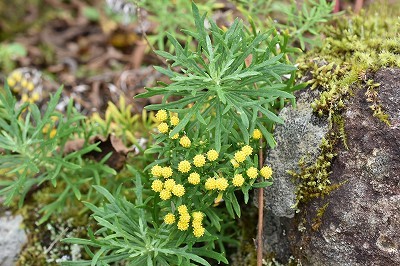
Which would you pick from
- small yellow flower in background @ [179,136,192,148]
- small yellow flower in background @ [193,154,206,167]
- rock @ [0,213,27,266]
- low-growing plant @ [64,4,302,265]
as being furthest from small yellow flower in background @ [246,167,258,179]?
rock @ [0,213,27,266]

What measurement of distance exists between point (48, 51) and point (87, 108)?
159cm

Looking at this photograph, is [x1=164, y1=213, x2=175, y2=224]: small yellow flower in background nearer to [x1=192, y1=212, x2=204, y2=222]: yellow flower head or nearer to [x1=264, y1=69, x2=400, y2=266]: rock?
[x1=192, y1=212, x2=204, y2=222]: yellow flower head

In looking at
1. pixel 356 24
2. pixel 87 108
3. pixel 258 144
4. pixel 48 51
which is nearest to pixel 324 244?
pixel 258 144

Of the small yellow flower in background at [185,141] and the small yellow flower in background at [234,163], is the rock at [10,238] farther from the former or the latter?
the small yellow flower in background at [234,163]

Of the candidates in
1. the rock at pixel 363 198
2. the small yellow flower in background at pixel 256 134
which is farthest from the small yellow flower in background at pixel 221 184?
the rock at pixel 363 198

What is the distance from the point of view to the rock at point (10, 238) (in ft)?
10.7

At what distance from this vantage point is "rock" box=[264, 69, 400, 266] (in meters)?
2.39

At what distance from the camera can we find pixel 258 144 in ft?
8.71

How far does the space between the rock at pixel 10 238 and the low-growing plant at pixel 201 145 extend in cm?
91

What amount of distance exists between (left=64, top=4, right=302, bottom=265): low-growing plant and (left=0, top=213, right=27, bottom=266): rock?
91cm

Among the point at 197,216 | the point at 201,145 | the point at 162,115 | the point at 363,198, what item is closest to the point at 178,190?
the point at 197,216

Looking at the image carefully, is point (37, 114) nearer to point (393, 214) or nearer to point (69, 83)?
point (69, 83)

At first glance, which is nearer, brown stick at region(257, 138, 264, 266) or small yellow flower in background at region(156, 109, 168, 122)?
small yellow flower in background at region(156, 109, 168, 122)

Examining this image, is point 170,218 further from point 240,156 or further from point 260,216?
point 260,216
